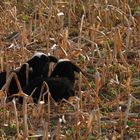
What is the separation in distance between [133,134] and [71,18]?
2.90m

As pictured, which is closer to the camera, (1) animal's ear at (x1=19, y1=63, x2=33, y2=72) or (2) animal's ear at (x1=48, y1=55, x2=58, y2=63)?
(1) animal's ear at (x1=19, y1=63, x2=33, y2=72)

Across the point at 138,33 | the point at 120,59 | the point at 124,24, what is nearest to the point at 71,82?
the point at 120,59

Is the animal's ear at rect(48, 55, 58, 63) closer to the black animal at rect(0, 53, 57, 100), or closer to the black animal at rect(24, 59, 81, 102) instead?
the black animal at rect(0, 53, 57, 100)

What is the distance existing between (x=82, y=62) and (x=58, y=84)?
36.6 inches

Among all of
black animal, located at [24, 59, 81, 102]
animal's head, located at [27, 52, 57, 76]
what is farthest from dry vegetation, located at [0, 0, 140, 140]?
animal's head, located at [27, 52, 57, 76]

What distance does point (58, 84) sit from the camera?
4.55m

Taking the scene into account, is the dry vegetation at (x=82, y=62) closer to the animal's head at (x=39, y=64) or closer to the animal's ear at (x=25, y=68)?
the animal's ear at (x=25, y=68)

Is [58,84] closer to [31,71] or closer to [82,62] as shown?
[31,71]

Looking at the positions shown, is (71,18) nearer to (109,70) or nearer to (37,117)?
(109,70)

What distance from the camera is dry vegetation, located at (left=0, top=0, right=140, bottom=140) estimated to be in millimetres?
4062

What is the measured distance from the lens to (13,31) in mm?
6266

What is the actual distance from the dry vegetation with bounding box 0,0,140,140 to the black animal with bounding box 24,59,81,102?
8 centimetres

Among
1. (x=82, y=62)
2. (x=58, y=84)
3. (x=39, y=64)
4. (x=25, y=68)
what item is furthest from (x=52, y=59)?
(x=82, y=62)

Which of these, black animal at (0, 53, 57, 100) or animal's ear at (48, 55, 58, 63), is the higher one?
animal's ear at (48, 55, 58, 63)
